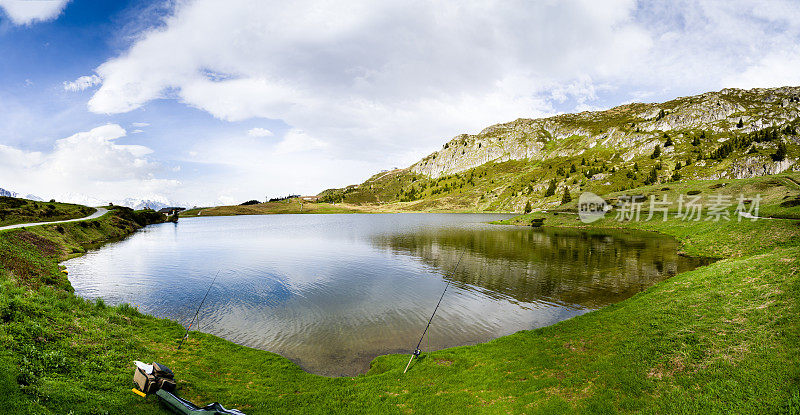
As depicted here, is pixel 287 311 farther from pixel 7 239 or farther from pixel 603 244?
pixel 603 244

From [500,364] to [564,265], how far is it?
3390 centimetres

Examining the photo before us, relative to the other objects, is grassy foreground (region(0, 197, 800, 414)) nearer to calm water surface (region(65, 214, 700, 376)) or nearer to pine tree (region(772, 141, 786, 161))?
calm water surface (region(65, 214, 700, 376))

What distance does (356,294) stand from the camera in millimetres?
32344

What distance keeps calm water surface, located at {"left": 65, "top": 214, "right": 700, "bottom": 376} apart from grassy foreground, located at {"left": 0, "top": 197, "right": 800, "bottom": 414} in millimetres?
3534

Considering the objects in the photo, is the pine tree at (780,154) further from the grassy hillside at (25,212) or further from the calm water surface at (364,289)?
the grassy hillside at (25,212)

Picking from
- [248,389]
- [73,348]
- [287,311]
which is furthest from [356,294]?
[73,348]

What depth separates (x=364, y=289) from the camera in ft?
112

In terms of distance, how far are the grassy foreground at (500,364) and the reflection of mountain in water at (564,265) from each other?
10622mm

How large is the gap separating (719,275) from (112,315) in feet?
141

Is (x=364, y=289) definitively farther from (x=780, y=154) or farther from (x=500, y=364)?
(x=780, y=154)

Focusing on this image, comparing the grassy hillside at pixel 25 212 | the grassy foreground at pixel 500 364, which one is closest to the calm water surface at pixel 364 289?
the grassy foreground at pixel 500 364

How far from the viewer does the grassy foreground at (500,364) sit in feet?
33.8

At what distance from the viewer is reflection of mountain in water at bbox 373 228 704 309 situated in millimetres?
31562

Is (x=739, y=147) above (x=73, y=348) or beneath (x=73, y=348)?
above
